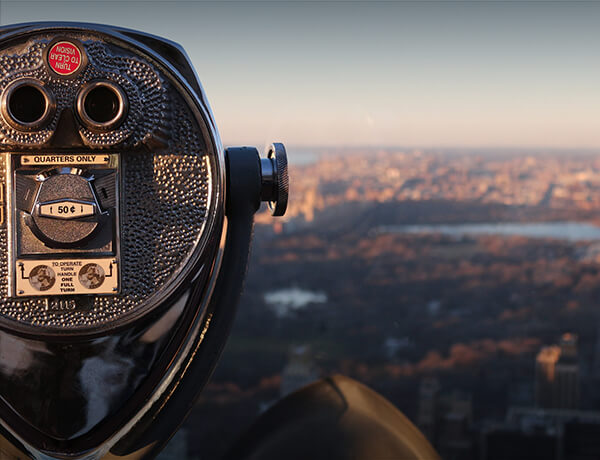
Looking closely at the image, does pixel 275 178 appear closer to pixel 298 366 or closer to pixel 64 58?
pixel 64 58

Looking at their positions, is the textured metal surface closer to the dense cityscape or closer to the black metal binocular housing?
the black metal binocular housing

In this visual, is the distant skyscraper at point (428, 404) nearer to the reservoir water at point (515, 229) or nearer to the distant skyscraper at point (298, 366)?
the distant skyscraper at point (298, 366)

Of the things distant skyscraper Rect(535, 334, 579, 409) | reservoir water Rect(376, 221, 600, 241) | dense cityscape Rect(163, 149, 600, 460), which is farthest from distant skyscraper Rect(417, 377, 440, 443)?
reservoir water Rect(376, 221, 600, 241)

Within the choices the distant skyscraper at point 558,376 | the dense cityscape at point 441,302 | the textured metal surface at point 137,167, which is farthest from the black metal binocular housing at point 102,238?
the distant skyscraper at point 558,376

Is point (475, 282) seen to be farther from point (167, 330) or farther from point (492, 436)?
point (167, 330)

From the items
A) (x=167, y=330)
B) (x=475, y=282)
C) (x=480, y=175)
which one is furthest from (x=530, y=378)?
(x=167, y=330)

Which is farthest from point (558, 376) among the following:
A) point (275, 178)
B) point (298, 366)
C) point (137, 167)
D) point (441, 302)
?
point (137, 167)

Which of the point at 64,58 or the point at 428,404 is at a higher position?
the point at 64,58
